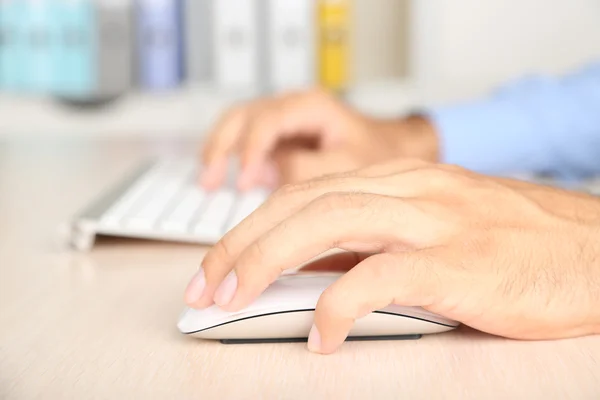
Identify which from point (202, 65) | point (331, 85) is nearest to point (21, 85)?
point (202, 65)

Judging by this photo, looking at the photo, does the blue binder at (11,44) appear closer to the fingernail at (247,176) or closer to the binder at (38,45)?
the binder at (38,45)

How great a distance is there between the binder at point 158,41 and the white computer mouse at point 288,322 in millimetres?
1191

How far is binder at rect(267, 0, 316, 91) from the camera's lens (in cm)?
166

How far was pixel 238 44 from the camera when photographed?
5.49 feet

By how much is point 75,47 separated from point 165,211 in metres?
0.90

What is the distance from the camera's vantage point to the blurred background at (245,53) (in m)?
1.66

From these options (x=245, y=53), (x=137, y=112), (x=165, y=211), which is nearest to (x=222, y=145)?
(x=165, y=211)

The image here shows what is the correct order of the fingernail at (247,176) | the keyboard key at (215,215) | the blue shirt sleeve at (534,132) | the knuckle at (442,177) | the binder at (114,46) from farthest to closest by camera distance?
the binder at (114,46) → the blue shirt sleeve at (534,132) → the fingernail at (247,176) → the keyboard key at (215,215) → the knuckle at (442,177)

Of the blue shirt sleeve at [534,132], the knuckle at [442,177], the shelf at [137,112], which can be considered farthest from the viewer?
the shelf at [137,112]

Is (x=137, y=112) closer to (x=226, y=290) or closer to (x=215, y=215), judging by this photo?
(x=215, y=215)

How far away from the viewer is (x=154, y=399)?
47 centimetres

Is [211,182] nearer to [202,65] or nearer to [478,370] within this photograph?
[478,370]

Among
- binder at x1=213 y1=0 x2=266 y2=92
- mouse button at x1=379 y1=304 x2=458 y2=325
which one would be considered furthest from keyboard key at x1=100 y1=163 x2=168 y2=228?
binder at x1=213 y1=0 x2=266 y2=92

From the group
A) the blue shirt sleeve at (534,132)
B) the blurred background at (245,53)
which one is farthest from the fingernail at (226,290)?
the blurred background at (245,53)
